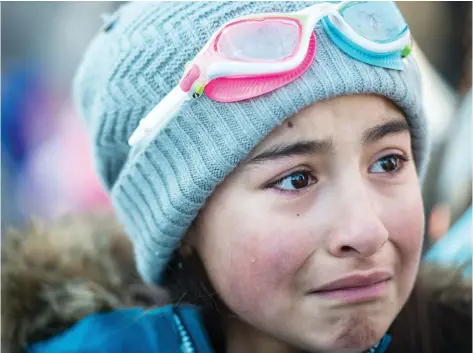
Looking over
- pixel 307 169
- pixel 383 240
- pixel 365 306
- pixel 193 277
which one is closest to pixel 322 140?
pixel 307 169

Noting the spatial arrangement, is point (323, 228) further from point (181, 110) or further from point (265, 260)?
point (181, 110)

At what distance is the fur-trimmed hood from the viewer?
1.33 m

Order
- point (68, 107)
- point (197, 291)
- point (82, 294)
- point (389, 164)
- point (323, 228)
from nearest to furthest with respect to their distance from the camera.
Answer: point (323, 228) < point (389, 164) < point (197, 291) < point (82, 294) < point (68, 107)

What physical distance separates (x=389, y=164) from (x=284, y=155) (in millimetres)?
213

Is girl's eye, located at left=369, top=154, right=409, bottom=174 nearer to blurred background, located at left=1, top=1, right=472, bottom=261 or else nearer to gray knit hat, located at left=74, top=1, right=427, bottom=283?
gray knit hat, located at left=74, top=1, right=427, bottom=283

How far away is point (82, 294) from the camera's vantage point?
1394 mm

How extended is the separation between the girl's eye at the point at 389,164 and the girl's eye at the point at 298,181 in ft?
0.39

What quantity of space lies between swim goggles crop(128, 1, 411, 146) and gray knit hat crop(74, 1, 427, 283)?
0.02 m

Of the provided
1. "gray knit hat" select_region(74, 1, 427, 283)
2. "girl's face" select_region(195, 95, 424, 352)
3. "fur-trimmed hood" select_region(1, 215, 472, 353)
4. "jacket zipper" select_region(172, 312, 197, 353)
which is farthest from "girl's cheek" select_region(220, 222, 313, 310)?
"fur-trimmed hood" select_region(1, 215, 472, 353)

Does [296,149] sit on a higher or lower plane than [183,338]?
higher

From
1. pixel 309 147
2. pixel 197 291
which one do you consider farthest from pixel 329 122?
pixel 197 291

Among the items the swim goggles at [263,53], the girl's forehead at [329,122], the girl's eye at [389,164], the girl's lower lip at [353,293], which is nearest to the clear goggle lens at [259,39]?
the swim goggles at [263,53]

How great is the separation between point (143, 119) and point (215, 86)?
0.16 meters

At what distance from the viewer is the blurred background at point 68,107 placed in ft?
7.01
